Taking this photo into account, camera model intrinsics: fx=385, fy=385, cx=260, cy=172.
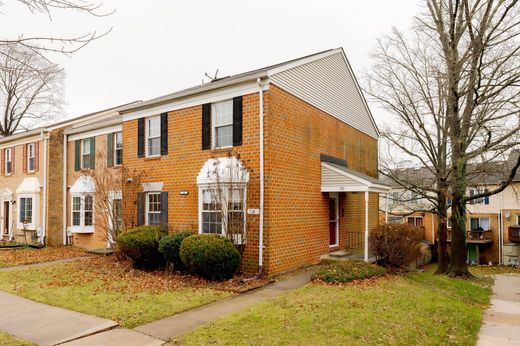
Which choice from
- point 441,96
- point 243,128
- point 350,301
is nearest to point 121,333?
point 350,301

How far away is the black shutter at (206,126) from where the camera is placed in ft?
43.4

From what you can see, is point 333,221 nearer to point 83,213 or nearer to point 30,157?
point 83,213

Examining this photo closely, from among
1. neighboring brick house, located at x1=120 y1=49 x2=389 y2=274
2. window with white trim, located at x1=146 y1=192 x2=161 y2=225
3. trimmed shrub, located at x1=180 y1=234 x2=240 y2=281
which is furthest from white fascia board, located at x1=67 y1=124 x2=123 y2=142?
trimmed shrub, located at x1=180 y1=234 x2=240 y2=281

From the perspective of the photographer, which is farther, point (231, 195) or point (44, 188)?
point (44, 188)

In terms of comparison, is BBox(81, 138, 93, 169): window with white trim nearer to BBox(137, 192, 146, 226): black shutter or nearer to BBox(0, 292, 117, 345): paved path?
BBox(137, 192, 146, 226): black shutter

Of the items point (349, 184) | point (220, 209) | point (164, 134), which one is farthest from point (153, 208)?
point (349, 184)

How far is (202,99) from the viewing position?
13.4m

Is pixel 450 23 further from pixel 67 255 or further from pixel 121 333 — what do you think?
pixel 67 255

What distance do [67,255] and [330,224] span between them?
1151 cm

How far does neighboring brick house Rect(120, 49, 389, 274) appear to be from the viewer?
1182 cm

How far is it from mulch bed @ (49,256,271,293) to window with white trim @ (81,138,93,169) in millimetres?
7902

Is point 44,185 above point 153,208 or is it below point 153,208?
above

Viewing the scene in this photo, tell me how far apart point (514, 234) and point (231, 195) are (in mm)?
34253

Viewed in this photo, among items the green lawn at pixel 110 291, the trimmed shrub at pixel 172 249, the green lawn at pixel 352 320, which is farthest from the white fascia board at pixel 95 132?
the green lawn at pixel 352 320
